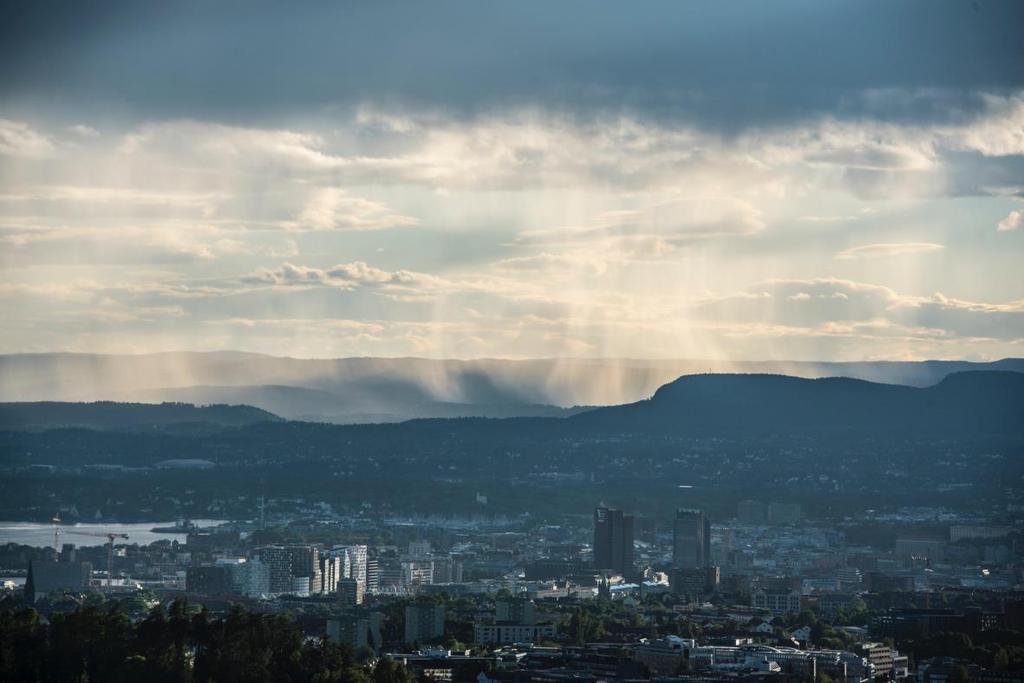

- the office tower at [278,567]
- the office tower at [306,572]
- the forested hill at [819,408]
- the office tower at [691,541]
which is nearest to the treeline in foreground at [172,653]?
the office tower at [278,567]

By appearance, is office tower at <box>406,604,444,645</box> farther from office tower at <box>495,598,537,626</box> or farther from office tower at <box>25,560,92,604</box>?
office tower at <box>25,560,92,604</box>

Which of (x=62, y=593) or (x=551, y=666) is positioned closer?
(x=551, y=666)

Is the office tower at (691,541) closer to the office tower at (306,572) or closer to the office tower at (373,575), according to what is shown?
the office tower at (373,575)

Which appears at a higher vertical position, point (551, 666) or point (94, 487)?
point (94, 487)

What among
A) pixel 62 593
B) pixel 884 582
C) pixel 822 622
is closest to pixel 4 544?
pixel 62 593

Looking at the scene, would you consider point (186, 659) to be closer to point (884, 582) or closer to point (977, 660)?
point (977, 660)

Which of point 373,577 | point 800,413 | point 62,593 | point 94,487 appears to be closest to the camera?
point 62,593
